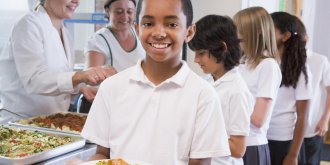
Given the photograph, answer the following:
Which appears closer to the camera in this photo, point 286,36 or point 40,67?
point 40,67

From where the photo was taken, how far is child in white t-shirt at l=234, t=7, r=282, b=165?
68.7 inches

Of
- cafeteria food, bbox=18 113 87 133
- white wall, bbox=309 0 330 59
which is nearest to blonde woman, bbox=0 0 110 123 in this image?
cafeteria food, bbox=18 113 87 133

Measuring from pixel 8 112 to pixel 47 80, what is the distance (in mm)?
330

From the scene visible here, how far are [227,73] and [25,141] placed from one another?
2.63 feet

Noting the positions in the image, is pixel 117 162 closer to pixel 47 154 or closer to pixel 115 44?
pixel 47 154

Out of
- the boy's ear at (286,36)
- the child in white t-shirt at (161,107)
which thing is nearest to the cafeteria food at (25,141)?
the child in white t-shirt at (161,107)

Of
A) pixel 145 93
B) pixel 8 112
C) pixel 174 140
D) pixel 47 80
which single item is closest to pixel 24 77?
pixel 47 80

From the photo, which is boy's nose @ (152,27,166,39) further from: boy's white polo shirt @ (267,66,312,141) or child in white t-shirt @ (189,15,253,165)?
boy's white polo shirt @ (267,66,312,141)

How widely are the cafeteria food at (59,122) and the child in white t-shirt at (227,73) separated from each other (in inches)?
23.8

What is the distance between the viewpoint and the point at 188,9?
1.09m

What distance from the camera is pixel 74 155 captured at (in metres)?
1.37

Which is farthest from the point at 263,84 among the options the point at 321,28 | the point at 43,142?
the point at 321,28

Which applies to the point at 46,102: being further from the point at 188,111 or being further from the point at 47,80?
the point at 188,111

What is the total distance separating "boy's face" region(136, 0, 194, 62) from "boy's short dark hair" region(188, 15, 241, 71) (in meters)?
0.49
